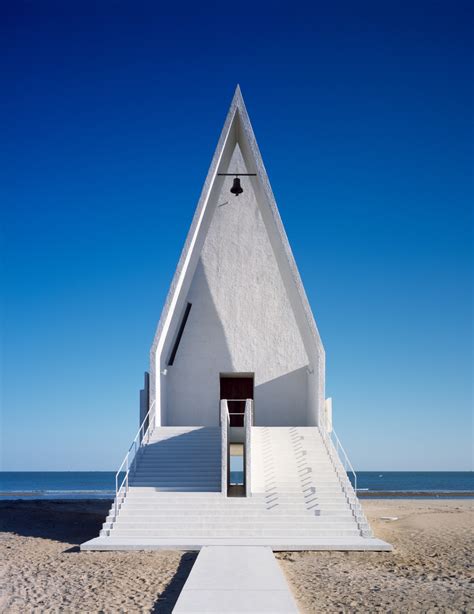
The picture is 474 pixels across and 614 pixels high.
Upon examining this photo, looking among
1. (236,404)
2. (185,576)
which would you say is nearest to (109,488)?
(236,404)

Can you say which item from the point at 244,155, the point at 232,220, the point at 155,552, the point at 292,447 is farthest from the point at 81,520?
the point at 244,155

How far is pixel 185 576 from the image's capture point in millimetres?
8453

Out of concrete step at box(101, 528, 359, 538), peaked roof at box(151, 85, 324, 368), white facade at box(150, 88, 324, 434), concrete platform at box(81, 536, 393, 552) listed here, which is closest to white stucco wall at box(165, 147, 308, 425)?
white facade at box(150, 88, 324, 434)

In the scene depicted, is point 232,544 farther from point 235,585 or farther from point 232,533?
point 235,585

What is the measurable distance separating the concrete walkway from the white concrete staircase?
1215 mm

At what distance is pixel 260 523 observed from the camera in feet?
37.0

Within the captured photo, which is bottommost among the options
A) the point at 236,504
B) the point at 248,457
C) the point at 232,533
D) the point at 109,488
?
the point at 109,488

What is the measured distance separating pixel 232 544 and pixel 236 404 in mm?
8563

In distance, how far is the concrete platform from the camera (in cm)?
1024

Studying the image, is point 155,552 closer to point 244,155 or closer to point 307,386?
point 307,386

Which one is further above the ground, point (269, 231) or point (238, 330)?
point (269, 231)

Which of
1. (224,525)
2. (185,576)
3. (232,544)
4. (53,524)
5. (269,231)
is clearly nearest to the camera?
(185,576)

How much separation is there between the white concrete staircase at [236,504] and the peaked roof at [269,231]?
2383 millimetres

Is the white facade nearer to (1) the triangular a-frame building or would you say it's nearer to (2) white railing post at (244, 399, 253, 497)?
(1) the triangular a-frame building
